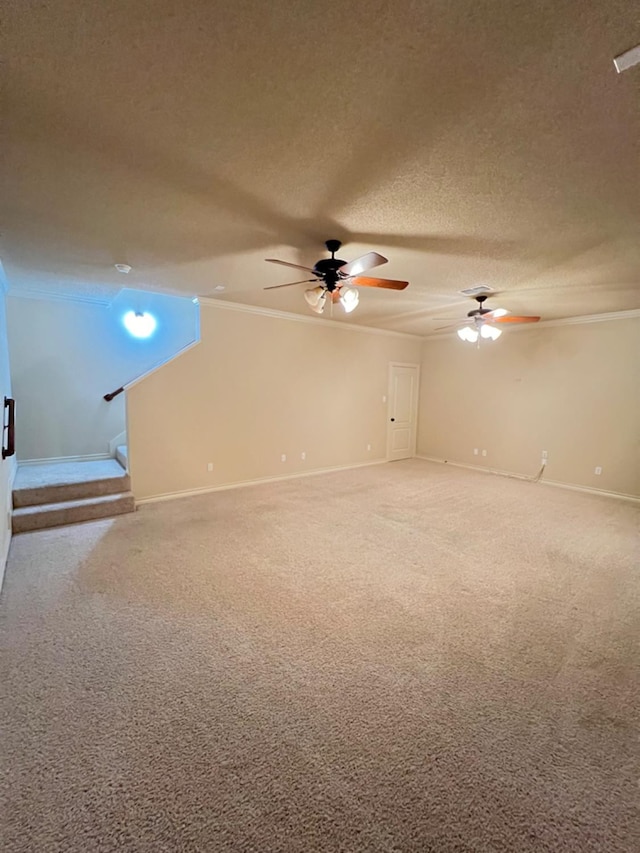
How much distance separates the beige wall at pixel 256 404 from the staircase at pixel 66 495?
29cm

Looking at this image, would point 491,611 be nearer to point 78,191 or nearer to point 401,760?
point 401,760

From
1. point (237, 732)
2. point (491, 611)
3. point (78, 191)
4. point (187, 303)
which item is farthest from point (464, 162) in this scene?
point (187, 303)

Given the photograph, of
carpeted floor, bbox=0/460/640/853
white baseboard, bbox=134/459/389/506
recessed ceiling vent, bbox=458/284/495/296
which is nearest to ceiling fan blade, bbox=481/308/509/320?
recessed ceiling vent, bbox=458/284/495/296

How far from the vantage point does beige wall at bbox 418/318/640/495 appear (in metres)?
5.32

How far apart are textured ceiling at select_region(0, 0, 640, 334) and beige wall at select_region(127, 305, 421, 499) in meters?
1.96

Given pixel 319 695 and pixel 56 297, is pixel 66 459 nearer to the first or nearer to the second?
pixel 56 297

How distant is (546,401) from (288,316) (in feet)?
14.8

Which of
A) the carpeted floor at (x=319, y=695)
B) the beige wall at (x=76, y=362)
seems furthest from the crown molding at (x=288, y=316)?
the carpeted floor at (x=319, y=695)

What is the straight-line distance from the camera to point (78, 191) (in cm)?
221

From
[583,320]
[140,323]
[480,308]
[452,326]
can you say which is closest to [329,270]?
[480,308]

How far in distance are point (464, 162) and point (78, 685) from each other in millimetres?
3405

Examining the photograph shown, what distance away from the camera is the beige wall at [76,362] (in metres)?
5.04

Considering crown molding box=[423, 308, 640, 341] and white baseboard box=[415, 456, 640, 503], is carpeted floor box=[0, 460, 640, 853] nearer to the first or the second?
white baseboard box=[415, 456, 640, 503]

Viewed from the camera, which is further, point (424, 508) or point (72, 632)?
point (424, 508)
